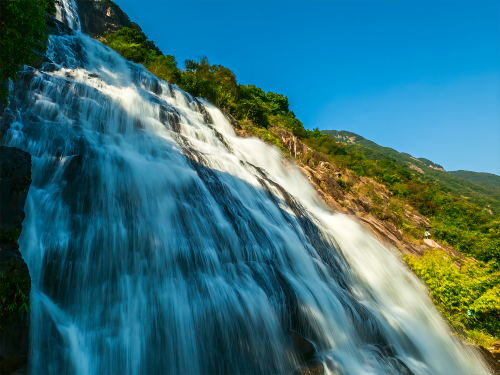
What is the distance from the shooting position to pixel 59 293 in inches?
176

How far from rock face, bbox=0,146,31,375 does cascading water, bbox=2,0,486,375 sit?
465 mm

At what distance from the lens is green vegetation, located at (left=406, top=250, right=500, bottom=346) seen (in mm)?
9430

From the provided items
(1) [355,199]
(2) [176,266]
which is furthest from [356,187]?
(2) [176,266]

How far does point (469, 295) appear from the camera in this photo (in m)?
10.5

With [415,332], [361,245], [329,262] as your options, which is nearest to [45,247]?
[329,262]

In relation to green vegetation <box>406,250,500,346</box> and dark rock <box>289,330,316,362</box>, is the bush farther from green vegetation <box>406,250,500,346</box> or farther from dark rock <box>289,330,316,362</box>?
dark rock <box>289,330,316,362</box>

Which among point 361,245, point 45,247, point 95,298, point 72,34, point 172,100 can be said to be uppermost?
point 72,34

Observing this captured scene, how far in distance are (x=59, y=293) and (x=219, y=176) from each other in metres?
6.96

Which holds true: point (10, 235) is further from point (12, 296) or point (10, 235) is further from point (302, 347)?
point (302, 347)

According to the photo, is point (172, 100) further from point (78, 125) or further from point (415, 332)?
point (415, 332)

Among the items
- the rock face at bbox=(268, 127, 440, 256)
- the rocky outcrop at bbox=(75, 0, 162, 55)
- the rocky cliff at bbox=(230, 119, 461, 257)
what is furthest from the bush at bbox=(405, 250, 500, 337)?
the rocky outcrop at bbox=(75, 0, 162, 55)

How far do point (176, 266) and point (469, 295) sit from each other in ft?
39.7

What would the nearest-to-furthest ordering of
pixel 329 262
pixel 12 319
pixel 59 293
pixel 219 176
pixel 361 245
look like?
pixel 12 319 < pixel 59 293 < pixel 329 262 < pixel 219 176 < pixel 361 245

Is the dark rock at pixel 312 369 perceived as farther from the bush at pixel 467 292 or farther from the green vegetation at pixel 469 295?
the bush at pixel 467 292
